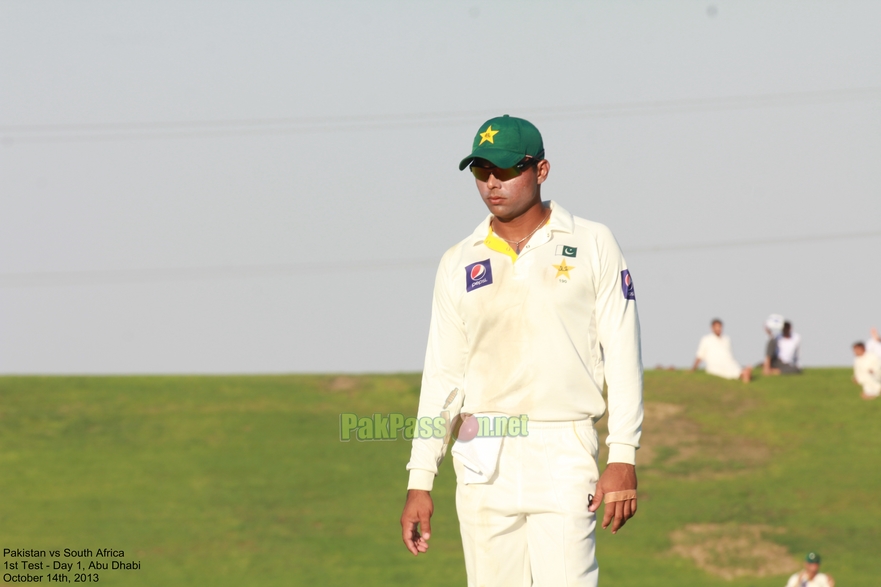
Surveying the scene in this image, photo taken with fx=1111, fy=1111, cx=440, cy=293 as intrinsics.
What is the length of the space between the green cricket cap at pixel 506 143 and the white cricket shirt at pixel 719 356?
2176 centimetres

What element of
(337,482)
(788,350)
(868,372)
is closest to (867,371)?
(868,372)

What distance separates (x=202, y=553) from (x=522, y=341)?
18199 millimetres

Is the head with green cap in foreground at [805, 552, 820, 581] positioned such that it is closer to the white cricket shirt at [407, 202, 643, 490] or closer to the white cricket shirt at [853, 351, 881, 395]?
the white cricket shirt at [853, 351, 881, 395]

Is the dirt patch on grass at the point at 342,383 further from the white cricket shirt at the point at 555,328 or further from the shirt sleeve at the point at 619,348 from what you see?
the shirt sleeve at the point at 619,348

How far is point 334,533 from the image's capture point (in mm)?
23203

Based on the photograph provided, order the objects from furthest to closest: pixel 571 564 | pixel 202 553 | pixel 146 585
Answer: pixel 202 553 < pixel 146 585 < pixel 571 564

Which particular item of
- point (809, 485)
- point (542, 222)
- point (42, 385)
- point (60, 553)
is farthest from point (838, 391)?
point (542, 222)

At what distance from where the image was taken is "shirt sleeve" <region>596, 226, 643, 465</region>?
18.0 feet

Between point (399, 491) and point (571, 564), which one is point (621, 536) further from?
point (571, 564)

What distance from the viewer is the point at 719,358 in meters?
27.1

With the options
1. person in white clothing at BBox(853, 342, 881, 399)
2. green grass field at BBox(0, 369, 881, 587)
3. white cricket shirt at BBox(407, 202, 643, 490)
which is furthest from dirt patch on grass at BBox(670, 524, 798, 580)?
white cricket shirt at BBox(407, 202, 643, 490)

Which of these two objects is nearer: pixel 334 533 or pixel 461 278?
pixel 461 278

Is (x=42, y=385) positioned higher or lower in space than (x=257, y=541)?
higher

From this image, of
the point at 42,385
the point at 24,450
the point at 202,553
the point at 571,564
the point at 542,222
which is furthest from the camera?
the point at 42,385
